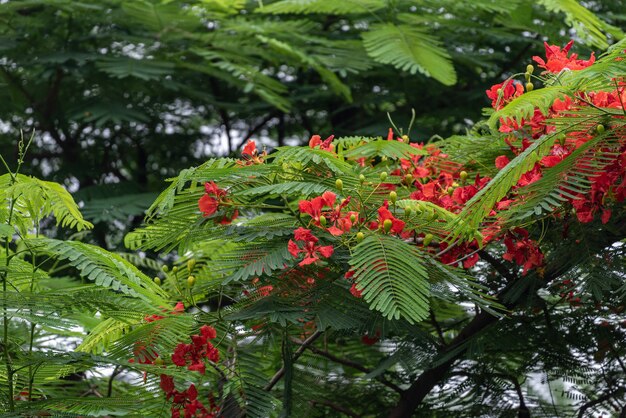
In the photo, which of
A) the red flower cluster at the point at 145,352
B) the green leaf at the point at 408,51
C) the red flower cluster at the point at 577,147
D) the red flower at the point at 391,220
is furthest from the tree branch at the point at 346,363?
the green leaf at the point at 408,51

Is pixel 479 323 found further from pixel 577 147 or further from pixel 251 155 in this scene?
pixel 251 155

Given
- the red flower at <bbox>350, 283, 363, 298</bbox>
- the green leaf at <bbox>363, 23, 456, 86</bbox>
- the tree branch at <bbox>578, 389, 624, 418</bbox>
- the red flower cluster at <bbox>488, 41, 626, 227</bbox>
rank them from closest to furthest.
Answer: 1. the red flower at <bbox>350, 283, 363, 298</bbox>
2. the red flower cluster at <bbox>488, 41, 626, 227</bbox>
3. the tree branch at <bbox>578, 389, 624, 418</bbox>
4. the green leaf at <bbox>363, 23, 456, 86</bbox>

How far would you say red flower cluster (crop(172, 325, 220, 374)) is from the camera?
266 cm

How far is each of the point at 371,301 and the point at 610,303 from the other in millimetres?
981

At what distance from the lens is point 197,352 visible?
267cm

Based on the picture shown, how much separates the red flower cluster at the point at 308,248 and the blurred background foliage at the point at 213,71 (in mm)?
2059

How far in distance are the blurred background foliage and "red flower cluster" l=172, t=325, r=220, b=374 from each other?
2.04 m

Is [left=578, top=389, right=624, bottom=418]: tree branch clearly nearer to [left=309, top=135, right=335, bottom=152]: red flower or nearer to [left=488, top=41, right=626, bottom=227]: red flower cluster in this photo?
[left=488, top=41, right=626, bottom=227]: red flower cluster

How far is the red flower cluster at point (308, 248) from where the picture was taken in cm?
246

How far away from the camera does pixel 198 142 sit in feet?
19.3

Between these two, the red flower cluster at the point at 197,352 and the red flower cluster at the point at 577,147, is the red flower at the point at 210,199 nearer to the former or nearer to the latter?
the red flower cluster at the point at 197,352

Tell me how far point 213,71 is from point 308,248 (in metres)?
2.67

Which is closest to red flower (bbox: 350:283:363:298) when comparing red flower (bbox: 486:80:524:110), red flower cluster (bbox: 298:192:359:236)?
red flower cluster (bbox: 298:192:359:236)

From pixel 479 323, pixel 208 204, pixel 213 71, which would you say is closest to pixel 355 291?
pixel 208 204
